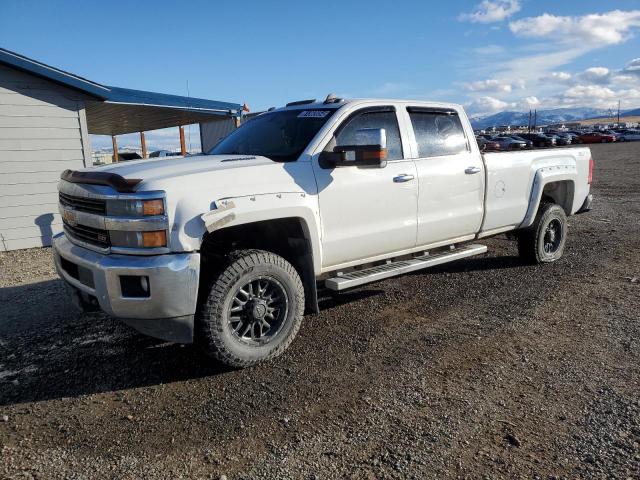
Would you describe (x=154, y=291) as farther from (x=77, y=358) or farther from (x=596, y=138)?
(x=596, y=138)

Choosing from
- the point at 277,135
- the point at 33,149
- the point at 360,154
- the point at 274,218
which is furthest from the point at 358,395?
the point at 33,149

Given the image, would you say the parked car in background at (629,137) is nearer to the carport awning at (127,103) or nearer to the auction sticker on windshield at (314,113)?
the carport awning at (127,103)

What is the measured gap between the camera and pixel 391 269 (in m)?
4.55

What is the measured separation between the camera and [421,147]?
4887 mm

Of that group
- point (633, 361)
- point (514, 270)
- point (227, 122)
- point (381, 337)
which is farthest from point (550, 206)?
point (227, 122)

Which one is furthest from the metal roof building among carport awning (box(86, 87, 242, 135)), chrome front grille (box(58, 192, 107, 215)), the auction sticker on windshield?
the auction sticker on windshield

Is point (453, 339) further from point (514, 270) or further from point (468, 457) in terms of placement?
point (514, 270)

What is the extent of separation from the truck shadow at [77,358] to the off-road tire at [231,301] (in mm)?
265

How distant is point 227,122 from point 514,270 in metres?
13.6

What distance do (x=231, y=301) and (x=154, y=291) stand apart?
57cm

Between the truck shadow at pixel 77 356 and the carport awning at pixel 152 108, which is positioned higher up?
the carport awning at pixel 152 108

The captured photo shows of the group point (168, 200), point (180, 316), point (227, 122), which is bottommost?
point (180, 316)

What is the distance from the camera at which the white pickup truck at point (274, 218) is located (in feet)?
10.7

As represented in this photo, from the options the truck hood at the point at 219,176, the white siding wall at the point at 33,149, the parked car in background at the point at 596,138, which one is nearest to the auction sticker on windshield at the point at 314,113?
the truck hood at the point at 219,176
